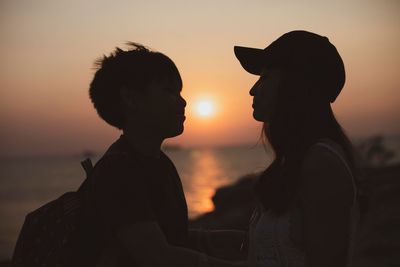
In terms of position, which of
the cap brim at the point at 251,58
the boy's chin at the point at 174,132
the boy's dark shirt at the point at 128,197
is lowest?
the boy's dark shirt at the point at 128,197

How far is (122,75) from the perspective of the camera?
10.9 feet

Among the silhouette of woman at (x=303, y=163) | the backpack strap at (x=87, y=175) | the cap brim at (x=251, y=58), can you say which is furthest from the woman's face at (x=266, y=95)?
the backpack strap at (x=87, y=175)

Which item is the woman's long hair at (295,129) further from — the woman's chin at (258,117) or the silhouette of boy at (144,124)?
the silhouette of boy at (144,124)

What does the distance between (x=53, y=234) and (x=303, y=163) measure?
4.90ft

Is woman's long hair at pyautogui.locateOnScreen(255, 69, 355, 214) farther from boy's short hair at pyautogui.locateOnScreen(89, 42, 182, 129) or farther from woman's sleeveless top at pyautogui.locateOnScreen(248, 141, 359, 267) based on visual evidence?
boy's short hair at pyautogui.locateOnScreen(89, 42, 182, 129)

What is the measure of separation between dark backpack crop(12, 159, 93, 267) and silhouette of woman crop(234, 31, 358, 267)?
1054 millimetres

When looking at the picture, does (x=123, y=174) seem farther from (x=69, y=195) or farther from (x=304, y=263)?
(x=304, y=263)

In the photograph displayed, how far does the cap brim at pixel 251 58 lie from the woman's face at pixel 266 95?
0.16 m

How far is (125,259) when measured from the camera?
2.93m

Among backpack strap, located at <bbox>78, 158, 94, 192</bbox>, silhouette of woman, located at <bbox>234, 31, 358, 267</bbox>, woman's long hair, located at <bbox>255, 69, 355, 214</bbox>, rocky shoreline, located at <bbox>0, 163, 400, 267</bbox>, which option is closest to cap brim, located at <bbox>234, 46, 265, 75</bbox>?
silhouette of woman, located at <bbox>234, 31, 358, 267</bbox>

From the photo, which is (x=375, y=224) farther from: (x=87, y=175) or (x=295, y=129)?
(x=87, y=175)

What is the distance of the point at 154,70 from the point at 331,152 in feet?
4.51

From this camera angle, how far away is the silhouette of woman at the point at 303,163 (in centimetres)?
243

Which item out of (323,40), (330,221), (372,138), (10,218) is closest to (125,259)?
(330,221)
